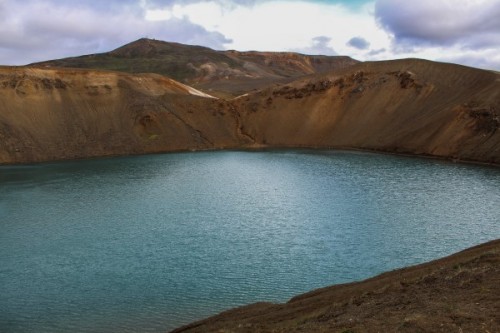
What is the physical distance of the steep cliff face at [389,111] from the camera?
5728 centimetres

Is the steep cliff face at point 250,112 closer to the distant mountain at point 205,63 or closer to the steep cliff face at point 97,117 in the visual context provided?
the steep cliff face at point 97,117

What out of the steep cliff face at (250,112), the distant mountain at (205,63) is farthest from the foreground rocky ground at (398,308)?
the distant mountain at (205,63)

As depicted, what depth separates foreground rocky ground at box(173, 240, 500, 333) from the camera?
10231 millimetres

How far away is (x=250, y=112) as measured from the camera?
3364 inches

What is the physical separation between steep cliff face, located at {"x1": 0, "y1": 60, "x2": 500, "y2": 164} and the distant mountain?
42.7 metres

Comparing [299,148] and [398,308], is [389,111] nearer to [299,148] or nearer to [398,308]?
[299,148]

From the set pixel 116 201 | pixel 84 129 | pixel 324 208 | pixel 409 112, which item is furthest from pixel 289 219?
pixel 84 129

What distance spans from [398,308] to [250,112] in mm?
74749

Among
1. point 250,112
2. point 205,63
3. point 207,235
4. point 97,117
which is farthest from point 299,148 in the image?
point 205,63

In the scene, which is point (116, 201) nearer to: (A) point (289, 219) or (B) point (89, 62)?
(A) point (289, 219)

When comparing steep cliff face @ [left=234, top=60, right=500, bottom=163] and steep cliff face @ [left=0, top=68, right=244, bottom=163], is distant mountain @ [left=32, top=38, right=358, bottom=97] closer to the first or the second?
steep cliff face @ [left=234, top=60, right=500, bottom=163]

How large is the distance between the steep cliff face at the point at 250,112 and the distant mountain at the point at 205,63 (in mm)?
42675

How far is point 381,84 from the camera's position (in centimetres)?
7756

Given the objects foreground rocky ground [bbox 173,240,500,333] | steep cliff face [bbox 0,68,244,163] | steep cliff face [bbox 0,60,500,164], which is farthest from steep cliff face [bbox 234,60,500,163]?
foreground rocky ground [bbox 173,240,500,333]
